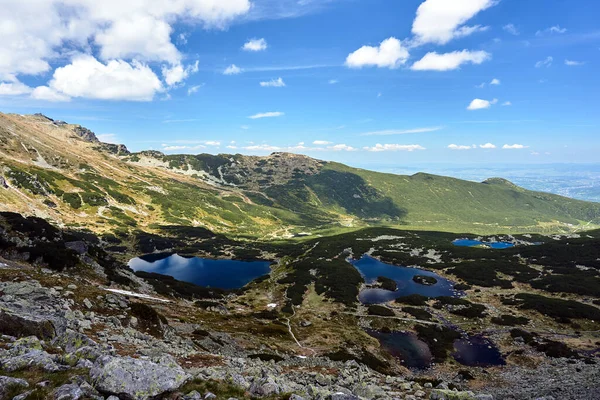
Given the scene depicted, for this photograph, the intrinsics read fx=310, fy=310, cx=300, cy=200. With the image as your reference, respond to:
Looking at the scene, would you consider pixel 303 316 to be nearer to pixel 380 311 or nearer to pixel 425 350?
A: pixel 380 311

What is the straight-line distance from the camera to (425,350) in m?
55.2

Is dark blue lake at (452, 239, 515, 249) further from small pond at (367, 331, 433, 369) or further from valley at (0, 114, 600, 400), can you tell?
small pond at (367, 331, 433, 369)

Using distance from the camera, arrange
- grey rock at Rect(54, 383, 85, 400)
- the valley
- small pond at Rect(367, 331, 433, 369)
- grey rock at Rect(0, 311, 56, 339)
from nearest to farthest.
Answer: grey rock at Rect(54, 383, 85, 400)
grey rock at Rect(0, 311, 56, 339)
the valley
small pond at Rect(367, 331, 433, 369)

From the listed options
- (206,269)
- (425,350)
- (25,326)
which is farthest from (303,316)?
(206,269)

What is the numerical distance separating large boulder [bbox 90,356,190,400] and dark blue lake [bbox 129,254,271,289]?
93085 mm

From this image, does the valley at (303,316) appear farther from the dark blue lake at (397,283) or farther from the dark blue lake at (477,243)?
the dark blue lake at (477,243)

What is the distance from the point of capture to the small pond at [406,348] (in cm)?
5131

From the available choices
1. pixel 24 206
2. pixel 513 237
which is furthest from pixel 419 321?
pixel 24 206

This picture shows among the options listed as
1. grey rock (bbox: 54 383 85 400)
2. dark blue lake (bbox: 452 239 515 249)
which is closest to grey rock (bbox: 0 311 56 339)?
grey rock (bbox: 54 383 85 400)

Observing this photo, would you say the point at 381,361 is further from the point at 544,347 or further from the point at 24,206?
the point at 24,206

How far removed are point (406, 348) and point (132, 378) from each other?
54478mm

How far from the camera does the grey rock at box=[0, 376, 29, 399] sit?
1111 cm

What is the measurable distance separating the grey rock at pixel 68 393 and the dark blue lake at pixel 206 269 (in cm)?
9546

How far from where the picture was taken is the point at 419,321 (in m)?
68.8
